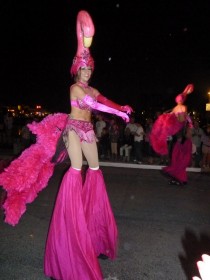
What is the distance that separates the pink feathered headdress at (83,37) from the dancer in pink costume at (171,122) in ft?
14.2

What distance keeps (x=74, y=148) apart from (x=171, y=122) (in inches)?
186

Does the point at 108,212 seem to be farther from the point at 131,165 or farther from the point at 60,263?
the point at 131,165

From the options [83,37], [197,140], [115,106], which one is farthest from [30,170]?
[197,140]

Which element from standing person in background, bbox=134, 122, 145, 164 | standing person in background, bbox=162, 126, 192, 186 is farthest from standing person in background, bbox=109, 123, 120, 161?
standing person in background, bbox=162, 126, 192, 186

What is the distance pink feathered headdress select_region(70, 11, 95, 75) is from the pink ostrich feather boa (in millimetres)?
590

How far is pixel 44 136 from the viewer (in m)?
3.18

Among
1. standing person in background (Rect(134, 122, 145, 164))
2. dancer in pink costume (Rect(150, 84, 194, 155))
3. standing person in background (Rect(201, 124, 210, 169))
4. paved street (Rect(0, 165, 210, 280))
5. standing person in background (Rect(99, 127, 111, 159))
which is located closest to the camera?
paved street (Rect(0, 165, 210, 280))

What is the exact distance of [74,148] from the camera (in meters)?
2.96

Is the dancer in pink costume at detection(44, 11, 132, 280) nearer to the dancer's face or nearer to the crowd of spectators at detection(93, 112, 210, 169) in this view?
the dancer's face

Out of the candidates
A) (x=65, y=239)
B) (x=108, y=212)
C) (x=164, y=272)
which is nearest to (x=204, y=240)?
(x=164, y=272)

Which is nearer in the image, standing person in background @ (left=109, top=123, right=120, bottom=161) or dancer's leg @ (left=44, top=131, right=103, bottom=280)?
dancer's leg @ (left=44, top=131, right=103, bottom=280)

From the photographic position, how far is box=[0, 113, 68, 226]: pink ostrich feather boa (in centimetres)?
304

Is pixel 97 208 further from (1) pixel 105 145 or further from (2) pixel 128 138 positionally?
(2) pixel 128 138

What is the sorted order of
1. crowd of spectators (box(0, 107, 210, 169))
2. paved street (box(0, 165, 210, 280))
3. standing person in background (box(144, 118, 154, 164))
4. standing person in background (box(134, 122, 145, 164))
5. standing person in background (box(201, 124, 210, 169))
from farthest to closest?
standing person in background (box(144, 118, 154, 164))
standing person in background (box(134, 122, 145, 164))
crowd of spectators (box(0, 107, 210, 169))
standing person in background (box(201, 124, 210, 169))
paved street (box(0, 165, 210, 280))
